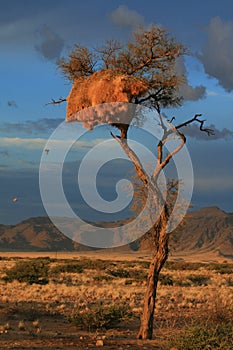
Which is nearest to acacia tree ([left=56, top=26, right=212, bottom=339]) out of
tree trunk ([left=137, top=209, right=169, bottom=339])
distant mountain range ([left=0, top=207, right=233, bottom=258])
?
tree trunk ([left=137, top=209, right=169, bottom=339])

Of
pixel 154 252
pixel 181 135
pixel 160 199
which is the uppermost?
pixel 181 135

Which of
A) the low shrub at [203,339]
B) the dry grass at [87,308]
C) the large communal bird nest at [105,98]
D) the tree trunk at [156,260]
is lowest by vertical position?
the dry grass at [87,308]

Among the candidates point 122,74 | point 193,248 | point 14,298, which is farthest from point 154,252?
point 193,248

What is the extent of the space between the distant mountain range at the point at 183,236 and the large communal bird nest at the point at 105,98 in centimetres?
10275

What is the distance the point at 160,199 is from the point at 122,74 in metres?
3.15

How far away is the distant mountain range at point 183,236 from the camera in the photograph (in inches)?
4973

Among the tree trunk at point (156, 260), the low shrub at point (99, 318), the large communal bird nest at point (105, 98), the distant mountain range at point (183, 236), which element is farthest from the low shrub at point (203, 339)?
the distant mountain range at point (183, 236)

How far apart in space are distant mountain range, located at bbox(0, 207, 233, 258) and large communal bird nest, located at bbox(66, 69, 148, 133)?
103 metres

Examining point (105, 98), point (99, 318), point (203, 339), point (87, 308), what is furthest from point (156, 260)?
point (87, 308)

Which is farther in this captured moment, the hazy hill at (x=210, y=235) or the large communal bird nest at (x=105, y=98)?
the hazy hill at (x=210, y=235)

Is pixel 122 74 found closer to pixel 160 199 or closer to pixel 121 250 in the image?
pixel 160 199

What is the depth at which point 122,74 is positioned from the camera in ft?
38.9

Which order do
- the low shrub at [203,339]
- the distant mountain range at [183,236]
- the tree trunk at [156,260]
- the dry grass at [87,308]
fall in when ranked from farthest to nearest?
1. the distant mountain range at [183,236]
2. the dry grass at [87,308]
3. the tree trunk at [156,260]
4. the low shrub at [203,339]

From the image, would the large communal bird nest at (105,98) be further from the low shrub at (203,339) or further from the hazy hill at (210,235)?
the hazy hill at (210,235)
